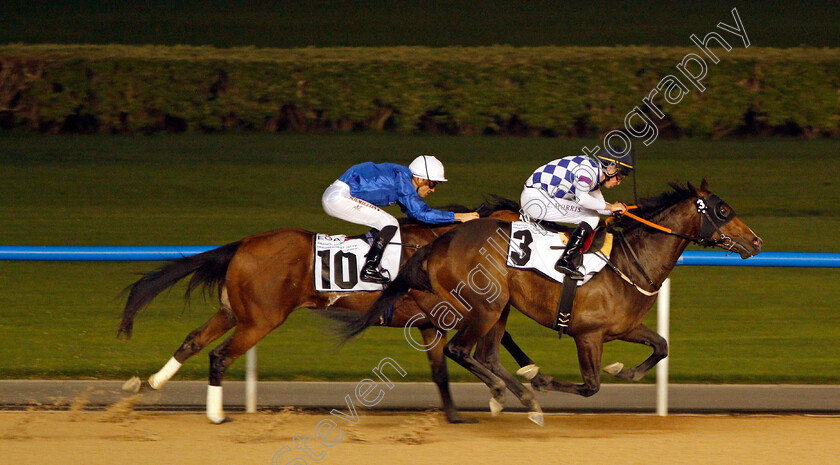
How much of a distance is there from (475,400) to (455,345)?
0.62 metres

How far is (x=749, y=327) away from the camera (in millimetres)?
7379

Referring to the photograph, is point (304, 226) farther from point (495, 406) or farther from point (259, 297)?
point (495, 406)

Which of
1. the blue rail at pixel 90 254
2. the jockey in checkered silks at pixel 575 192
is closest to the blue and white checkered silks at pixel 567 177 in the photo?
the jockey in checkered silks at pixel 575 192

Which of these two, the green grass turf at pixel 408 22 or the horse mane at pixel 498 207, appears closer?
the horse mane at pixel 498 207

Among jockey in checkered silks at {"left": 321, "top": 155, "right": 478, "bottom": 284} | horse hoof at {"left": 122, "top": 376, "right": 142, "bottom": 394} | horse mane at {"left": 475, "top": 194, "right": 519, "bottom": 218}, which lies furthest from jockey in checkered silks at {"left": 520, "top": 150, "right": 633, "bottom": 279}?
horse hoof at {"left": 122, "top": 376, "right": 142, "bottom": 394}

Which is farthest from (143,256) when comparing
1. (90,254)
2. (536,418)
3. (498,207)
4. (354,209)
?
(536,418)

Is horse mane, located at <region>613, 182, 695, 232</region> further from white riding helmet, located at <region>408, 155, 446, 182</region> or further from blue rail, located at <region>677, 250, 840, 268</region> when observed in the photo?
white riding helmet, located at <region>408, 155, 446, 182</region>

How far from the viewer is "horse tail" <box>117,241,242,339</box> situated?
17.6 feet

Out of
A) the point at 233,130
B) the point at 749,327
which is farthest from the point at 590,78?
the point at 749,327

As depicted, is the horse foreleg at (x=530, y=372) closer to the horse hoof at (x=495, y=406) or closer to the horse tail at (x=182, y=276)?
the horse hoof at (x=495, y=406)

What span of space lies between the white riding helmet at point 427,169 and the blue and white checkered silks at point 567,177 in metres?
0.46

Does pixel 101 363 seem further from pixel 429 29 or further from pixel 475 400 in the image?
pixel 429 29

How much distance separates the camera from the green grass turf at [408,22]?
58.9 feet

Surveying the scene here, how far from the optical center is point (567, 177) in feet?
17.2
